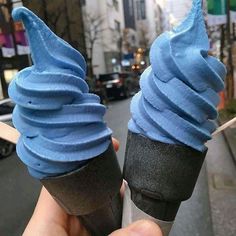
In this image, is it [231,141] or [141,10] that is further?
[141,10]

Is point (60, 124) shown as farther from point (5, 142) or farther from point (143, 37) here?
point (143, 37)

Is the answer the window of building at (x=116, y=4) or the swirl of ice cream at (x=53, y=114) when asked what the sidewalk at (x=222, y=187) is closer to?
the swirl of ice cream at (x=53, y=114)

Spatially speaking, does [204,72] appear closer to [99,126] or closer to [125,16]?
[99,126]

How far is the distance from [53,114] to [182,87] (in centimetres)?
49

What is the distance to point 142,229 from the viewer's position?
1560mm

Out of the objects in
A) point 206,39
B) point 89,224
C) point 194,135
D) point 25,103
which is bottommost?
point 89,224

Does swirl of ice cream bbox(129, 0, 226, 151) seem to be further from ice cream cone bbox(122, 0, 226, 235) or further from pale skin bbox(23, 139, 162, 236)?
pale skin bbox(23, 139, 162, 236)

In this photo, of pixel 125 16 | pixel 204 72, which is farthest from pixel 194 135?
pixel 125 16

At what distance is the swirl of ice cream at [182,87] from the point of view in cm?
151

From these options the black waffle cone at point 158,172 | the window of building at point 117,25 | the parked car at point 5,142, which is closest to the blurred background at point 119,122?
the parked car at point 5,142

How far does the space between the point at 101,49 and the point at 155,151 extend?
45.0 meters

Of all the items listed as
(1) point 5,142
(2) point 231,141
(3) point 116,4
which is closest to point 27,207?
(1) point 5,142

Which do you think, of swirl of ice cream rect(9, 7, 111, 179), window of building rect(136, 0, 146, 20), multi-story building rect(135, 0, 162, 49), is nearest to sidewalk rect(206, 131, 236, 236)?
swirl of ice cream rect(9, 7, 111, 179)

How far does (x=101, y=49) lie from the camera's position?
4581 centimetres
